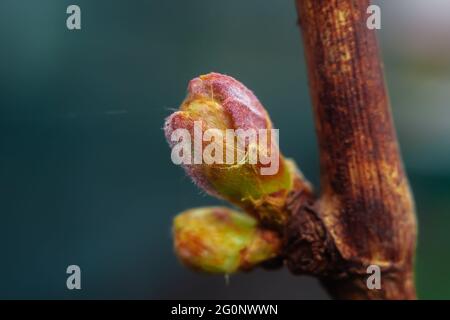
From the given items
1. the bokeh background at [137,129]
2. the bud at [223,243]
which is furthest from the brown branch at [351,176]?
the bokeh background at [137,129]

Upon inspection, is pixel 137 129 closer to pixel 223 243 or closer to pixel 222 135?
pixel 223 243

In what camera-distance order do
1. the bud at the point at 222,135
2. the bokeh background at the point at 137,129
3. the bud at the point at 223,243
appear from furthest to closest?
the bokeh background at the point at 137,129, the bud at the point at 223,243, the bud at the point at 222,135

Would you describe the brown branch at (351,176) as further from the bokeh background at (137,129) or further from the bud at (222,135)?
the bokeh background at (137,129)

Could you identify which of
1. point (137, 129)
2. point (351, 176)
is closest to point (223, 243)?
point (351, 176)

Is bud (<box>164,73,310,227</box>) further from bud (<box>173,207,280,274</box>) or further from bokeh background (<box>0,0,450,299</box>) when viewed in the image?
bokeh background (<box>0,0,450,299</box>)

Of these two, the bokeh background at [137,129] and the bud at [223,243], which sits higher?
the bokeh background at [137,129]

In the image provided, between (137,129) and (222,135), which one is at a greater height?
(137,129)

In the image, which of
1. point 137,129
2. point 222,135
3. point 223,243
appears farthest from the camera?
point 137,129
